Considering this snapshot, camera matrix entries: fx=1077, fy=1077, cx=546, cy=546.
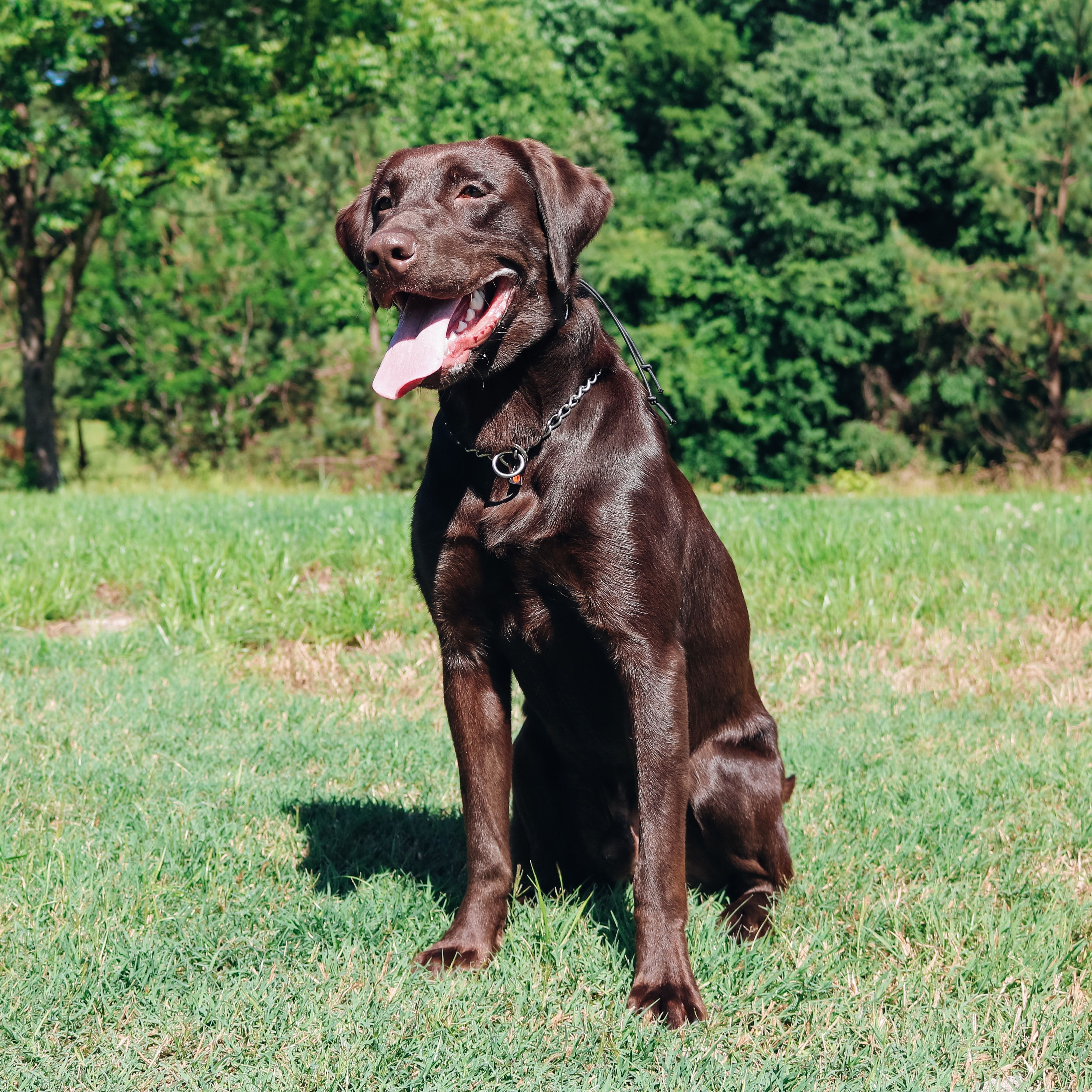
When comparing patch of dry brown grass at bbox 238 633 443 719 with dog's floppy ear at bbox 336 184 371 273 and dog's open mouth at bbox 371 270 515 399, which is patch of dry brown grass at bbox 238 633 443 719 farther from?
dog's open mouth at bbox 371 270 515 399

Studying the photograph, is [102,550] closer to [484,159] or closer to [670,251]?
[484,159]

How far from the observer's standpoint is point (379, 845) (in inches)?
132

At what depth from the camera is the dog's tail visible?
9.95 ft

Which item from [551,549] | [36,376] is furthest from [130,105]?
[551,549]

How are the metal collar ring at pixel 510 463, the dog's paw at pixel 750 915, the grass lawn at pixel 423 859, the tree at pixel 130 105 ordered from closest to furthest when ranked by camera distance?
1. the grass lawn at pixel 423 859
2. the metal collar ring at pixel 510 463
3. the dog's paw at pixel 750 915
4. the tree at pixel 130 105

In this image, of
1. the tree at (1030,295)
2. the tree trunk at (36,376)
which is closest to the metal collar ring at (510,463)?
the tree trunk at (36,376)

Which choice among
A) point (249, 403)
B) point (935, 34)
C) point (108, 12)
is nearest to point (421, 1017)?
point (108, 12)

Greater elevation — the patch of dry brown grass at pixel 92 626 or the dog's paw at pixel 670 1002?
the dog's paw at pixel 670 1002

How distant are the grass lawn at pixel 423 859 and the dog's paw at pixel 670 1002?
37 millimetres

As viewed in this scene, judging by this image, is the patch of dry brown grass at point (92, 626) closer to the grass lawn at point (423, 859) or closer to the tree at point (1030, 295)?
the grass lawn at point (423, 859)

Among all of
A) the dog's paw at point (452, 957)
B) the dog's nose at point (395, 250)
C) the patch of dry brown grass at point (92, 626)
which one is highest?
the dog's nose at point (395, 250)

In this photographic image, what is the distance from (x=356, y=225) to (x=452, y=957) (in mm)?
1949

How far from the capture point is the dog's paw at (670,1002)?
2350mm

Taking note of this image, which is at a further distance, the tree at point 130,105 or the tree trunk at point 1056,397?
the tree trunk at point 1056,397
